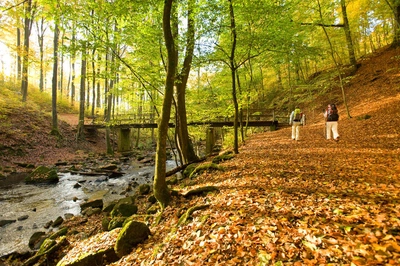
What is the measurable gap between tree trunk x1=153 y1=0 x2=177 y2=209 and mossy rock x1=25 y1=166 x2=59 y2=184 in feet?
28.6

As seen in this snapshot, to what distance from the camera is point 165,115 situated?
4500mm

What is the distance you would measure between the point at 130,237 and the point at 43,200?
6.81m

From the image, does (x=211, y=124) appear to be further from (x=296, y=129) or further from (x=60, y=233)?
(x=60, y=233)

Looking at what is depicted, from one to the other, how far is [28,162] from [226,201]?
14.5 m

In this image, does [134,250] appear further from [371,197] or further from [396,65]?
[396,65]

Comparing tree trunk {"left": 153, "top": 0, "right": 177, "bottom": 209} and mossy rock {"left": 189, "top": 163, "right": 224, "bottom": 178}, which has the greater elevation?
tree trunk {"left": 153, "top": 0, "right": 177, "bottom": 209}

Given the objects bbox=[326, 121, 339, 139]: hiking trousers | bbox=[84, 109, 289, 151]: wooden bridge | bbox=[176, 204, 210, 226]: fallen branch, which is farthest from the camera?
bbox=[84, 109, 289, 151]: wooden bridge

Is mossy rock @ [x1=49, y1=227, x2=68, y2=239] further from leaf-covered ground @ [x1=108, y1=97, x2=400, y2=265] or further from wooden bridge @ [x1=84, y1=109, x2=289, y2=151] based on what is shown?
wooden bridge @ [x1=84, y1=109, x2=289, y2=151]

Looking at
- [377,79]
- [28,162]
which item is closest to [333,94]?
[377,79]

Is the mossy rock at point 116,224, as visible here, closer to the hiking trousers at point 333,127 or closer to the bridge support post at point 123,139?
the hiking trousers at point 333,127

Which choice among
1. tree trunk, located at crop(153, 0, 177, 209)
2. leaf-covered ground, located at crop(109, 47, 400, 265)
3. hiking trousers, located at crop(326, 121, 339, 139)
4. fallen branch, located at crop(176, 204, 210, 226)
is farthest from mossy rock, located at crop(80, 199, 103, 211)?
hiking trousers, located at crop(326, 121, 339, 139)

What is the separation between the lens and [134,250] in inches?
137

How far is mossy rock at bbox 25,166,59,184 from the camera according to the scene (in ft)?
33.1

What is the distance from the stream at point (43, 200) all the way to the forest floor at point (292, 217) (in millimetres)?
1692
